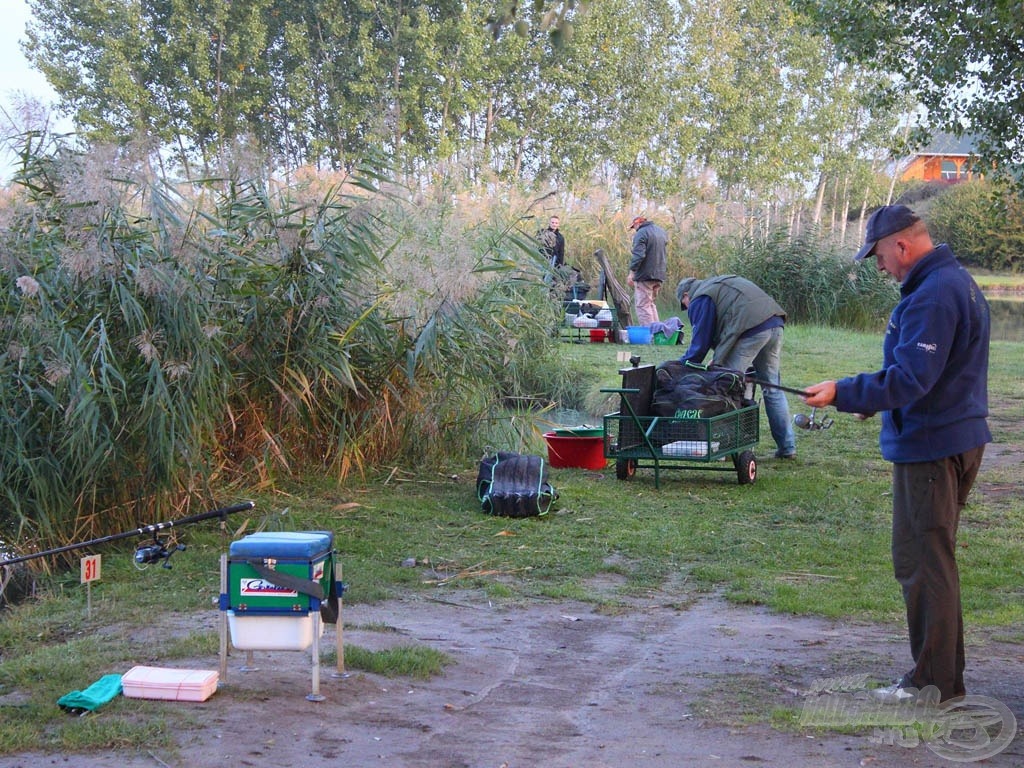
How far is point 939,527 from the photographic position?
168 inches

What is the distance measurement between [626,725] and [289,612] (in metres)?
1.31

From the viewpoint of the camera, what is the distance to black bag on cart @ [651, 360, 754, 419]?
9164 mm

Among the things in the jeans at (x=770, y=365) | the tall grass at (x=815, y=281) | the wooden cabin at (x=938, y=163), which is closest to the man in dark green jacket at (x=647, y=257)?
the tall grass at (x=815, y=281)

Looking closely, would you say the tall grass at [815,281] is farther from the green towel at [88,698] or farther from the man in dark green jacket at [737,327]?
the green towel at [88,698]

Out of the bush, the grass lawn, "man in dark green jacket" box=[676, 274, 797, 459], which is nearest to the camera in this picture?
the grass lawn

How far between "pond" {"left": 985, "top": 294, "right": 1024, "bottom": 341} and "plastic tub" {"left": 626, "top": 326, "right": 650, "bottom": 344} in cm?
848

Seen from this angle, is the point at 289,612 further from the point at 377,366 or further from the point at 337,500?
the point at 377,366

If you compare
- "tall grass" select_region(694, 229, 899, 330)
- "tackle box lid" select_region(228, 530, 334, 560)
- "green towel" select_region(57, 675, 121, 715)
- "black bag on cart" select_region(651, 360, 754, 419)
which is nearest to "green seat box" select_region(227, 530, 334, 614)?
"tackle box lid" select_region(228, 530, 334, 560)

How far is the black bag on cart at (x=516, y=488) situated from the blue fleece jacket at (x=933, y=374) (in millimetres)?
4085

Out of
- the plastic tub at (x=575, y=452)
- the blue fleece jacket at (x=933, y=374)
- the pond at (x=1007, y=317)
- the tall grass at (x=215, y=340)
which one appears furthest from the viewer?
the pond at (x=1007, y=317)

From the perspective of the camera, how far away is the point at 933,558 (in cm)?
428

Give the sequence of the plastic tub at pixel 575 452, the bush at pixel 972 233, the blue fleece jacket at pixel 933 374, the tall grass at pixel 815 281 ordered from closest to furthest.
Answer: the blue fleece jacket at pixel 933 374 → the plastic tub at pixel 575 452 → the tall grass at pixel 815 281 → the bush at pixel 972 233

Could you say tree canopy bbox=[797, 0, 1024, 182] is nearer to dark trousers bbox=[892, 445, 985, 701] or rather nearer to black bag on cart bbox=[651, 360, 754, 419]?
black bag on cart bbox=[651, 360, 754, 419]

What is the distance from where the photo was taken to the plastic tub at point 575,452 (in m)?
10.2
